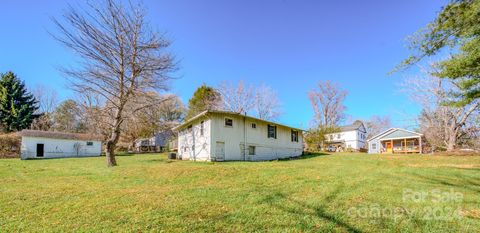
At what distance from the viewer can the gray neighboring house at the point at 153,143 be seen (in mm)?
36075

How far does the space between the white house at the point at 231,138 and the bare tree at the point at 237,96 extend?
10.5 m

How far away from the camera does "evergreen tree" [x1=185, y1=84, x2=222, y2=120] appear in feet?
99.4

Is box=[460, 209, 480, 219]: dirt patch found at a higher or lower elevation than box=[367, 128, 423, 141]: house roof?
lower

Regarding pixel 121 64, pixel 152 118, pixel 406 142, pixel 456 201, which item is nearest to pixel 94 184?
pixel 121 64

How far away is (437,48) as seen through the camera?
206 inches

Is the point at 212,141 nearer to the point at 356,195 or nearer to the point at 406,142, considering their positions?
Result: the point at 356,195

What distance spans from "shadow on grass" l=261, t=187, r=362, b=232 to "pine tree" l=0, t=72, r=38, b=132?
127 feet

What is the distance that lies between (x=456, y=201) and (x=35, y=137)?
31336 mm

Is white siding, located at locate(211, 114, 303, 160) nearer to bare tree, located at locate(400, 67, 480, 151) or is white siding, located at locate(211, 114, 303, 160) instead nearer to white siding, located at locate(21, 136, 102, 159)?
bare tree, located at locate(400, 67, 480, 151)

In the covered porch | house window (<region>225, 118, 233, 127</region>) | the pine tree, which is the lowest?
the covered porch

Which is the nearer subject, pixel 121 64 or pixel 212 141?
pixel 121 64

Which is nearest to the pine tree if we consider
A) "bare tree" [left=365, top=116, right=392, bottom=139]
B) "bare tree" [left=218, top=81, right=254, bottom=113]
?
"bare tree" [left=218, top=81, right=254, bottom=113]

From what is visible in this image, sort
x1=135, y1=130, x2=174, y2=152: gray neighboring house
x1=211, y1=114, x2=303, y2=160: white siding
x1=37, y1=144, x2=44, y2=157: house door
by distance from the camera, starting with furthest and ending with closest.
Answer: x1=135, y1=130, x2=174, y2=152: gray neighboring house
x1=37, y1=144, x2=44, y2=157: house door
x1=211, y1=114, x2=303, y2=160: white siding

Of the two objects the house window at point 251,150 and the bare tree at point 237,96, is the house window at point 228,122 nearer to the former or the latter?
the house window at point 251,150
